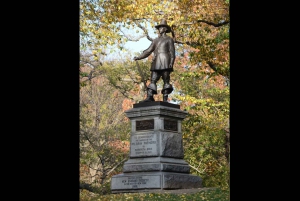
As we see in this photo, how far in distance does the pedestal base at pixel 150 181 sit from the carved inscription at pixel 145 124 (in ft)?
3.79

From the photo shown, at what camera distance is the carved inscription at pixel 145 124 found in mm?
14001

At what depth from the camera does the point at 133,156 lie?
14.1 meters

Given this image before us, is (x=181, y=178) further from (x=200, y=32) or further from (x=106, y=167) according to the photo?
(x=106, y=167)

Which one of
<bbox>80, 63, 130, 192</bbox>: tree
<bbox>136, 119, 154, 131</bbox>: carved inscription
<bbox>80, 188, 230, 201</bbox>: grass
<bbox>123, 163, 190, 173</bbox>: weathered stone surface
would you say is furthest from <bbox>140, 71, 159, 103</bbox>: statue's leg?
<bbox>80, 63, 130, 192</bbox>: tree

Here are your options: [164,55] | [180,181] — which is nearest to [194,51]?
[164,55]

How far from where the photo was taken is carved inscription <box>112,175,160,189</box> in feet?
43.4

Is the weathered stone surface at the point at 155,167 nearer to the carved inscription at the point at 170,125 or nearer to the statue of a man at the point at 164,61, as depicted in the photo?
the carved inscription at the point at 170,125

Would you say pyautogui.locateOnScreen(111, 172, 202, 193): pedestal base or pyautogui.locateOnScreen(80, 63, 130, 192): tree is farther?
pyautogui.locateOnScreen(80, 63, 130, 192): tree

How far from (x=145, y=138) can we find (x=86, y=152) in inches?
514

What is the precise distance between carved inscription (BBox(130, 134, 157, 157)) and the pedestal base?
543 mm

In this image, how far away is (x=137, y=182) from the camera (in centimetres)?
1347

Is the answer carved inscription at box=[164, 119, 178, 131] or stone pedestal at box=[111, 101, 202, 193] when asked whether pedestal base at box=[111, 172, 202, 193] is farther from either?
carved inscription at box=[164, 119, 178, 131]

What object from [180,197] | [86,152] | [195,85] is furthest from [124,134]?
[180,197]

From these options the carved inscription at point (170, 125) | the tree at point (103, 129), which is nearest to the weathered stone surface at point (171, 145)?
the carved inscription at point (170, 125)
